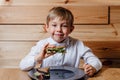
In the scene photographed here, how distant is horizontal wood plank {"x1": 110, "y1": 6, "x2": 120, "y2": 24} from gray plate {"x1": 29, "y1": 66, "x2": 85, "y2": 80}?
141cm

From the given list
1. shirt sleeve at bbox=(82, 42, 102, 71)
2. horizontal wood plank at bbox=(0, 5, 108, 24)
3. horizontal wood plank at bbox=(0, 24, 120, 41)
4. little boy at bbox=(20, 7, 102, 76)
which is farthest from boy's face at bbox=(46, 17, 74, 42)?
horizontal wood plank at bbox=(0, 5, 108, 24)

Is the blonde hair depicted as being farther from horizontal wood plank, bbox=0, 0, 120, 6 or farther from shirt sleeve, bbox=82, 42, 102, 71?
horizontal wood plank, bbox=0, 0, 120, 6

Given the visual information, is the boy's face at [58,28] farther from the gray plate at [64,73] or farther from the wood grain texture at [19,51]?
the wood grain texture at [19,51]

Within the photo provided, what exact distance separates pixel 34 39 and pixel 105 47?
61 centimetres

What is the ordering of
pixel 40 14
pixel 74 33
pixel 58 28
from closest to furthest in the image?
pixel 58 28, pixel 74 33, pixel 40 14

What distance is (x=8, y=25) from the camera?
2746mm

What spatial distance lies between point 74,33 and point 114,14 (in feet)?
1.60

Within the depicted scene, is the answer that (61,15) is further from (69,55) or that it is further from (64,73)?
(64,73)

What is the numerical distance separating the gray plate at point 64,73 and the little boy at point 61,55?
6 cm

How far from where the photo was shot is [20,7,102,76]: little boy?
1.52m

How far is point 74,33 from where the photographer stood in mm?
2553

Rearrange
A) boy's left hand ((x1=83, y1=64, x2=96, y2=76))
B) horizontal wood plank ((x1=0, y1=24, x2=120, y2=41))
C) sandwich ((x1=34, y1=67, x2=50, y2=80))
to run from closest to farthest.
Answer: sandwich ((x1=34, y1=67, x2=50, y2=80))
boy's left hand ((x1=83, y1=64, x2=96, y2=76))
horizontal wood plank ((x1=0, y1=24, x2=120, y2=41))

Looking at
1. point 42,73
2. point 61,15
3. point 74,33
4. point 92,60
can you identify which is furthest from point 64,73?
point 74,33

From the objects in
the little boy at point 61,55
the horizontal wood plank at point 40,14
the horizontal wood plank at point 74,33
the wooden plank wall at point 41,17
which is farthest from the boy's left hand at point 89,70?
the horizontal wood plank at point 40,14
